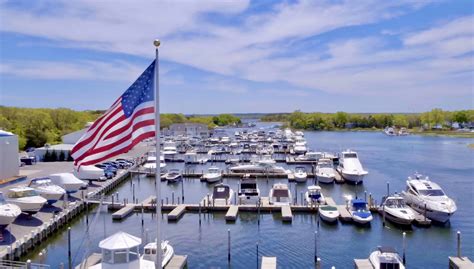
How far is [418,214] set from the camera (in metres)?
35.2

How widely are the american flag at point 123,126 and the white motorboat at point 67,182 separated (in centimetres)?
3013

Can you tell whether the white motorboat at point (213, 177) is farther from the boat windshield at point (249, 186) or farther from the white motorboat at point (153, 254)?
the white motorboat at point (153, 254)

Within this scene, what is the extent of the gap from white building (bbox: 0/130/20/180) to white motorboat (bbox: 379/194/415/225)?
1522 inches

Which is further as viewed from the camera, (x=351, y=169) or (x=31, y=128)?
(x=31, y=128)

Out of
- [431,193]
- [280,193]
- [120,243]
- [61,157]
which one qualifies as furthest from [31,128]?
[120,243]

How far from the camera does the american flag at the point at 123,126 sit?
507 inches

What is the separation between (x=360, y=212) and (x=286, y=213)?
5.88m

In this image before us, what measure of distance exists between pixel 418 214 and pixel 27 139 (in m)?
70.0

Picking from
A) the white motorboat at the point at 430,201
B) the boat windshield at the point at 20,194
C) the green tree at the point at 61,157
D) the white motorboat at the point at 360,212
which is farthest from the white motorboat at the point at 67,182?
the white motorboat at the point at 430,201

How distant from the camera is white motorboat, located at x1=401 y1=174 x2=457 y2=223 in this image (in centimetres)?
3366

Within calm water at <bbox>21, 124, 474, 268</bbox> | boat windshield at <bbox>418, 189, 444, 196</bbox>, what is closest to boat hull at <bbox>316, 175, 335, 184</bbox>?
calm water at <bbox>21, 124, 474, 268</bbox>

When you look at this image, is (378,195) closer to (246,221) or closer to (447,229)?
(447,229)

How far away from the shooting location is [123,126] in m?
13.0

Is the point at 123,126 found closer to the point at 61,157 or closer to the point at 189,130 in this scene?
the point at 61,157
